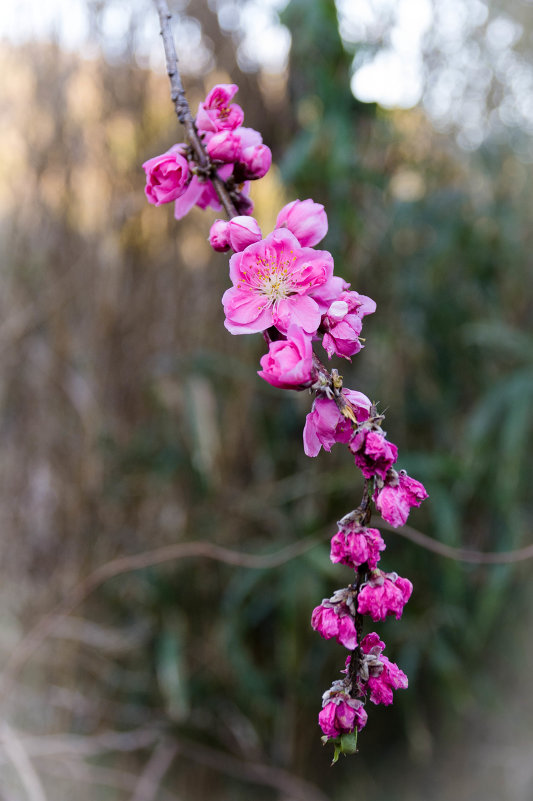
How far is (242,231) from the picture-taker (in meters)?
0.38

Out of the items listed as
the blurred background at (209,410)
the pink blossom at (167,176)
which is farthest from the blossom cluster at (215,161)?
the blurred background at (209,410)

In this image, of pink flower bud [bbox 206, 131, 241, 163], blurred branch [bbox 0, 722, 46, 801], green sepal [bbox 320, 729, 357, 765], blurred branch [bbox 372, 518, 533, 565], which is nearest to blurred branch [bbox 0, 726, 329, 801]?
blurred branch [bbox 0, 722, 46, 801]

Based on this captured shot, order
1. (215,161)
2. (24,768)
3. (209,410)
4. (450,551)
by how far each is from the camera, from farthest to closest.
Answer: (209,410) → (24,768) → (450,551) → (215,161)

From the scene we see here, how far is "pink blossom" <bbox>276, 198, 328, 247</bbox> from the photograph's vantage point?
0.40 meters

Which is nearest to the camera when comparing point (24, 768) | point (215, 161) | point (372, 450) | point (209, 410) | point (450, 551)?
point (372, 450)

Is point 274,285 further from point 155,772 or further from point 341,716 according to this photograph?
point 155,772

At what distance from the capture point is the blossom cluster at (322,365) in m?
0.33

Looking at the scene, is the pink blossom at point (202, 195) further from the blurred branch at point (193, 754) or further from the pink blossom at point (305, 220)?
the blurred branch at point (193, 754)

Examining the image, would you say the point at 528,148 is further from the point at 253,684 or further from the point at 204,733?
the point at 204,733

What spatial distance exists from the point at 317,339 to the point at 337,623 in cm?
15

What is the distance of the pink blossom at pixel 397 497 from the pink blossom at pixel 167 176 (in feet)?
0.72

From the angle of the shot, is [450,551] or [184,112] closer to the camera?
[184,112]

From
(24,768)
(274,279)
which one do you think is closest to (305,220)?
(274,279)

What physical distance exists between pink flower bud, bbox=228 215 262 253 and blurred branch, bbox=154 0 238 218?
0.06 feet
